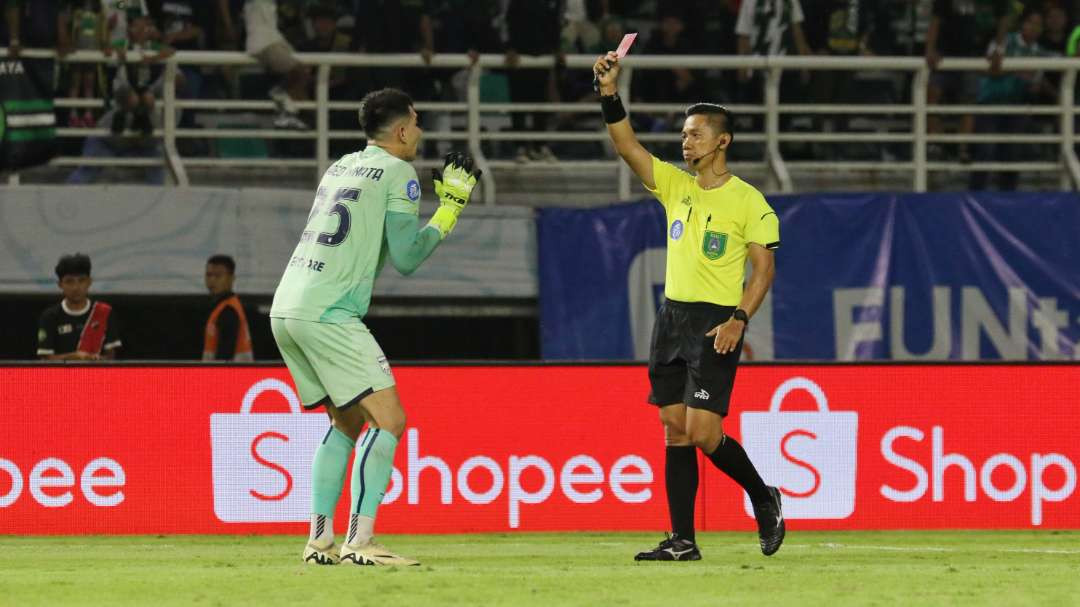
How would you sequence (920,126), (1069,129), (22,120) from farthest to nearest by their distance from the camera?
(1069,129) < (920,126) < (22,120)

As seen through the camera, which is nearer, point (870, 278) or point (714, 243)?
point (714, 243)

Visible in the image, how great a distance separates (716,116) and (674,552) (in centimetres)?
197

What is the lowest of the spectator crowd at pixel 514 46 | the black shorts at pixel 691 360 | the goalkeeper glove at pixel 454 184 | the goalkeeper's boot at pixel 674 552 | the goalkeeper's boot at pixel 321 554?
the goalkeeper's boot at pixel 674 552

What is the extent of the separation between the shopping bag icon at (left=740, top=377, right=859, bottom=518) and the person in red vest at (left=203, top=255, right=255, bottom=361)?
391cm

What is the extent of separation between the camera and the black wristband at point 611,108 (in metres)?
8.63

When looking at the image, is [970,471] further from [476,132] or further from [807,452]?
[476,132]

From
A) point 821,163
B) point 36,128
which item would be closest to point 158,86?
point 36,128

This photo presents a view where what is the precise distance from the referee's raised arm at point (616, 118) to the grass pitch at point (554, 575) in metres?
1.80

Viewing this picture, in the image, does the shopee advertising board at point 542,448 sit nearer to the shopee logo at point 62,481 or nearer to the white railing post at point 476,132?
the shopee logo at point 62,481

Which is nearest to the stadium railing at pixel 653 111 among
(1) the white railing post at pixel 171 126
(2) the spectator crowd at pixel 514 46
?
(1) the white railing post at pixel 171 126

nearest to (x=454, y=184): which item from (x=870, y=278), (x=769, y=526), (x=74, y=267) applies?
(x=769, y=526)

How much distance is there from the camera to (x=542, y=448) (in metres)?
11.7

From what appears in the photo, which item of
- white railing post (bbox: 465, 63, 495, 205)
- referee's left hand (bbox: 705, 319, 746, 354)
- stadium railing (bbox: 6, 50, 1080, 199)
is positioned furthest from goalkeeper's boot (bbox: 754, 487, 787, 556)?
white railing post (bbox: 465, 63, 495, 205)

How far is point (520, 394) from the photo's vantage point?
11.8m
